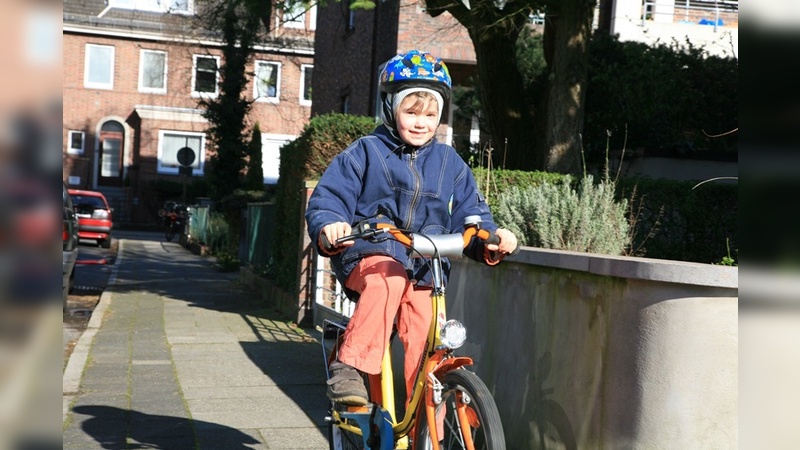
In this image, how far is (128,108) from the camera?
46.7m

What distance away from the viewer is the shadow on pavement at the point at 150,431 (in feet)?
19.0

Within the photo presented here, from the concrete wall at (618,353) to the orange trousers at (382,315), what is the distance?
3.15 feet

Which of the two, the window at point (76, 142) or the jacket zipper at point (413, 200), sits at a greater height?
the window at point (76, 142)

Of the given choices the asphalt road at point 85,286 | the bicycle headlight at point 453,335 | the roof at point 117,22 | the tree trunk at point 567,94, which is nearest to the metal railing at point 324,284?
the asphalt road at point 85,286

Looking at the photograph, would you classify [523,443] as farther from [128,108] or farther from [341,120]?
[128,108]

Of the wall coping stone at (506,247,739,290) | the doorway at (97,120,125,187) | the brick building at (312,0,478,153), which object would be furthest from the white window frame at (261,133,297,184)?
the wall coping stone at (506,247,739,290)

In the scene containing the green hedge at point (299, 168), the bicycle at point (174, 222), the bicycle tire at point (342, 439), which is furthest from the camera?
the bicycle at point (174, 222)

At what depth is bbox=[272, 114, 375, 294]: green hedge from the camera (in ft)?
37.3

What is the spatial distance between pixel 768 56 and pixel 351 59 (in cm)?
2324

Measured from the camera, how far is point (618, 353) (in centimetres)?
445

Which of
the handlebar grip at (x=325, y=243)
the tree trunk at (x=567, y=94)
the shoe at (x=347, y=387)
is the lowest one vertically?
the shoe at (x=347, y=387)

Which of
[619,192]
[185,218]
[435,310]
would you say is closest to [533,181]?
[619,192]

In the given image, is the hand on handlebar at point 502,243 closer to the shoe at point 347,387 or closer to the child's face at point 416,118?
the child's face at point 416,118

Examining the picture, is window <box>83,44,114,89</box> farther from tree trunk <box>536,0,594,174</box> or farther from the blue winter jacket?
the blue winter jacket
